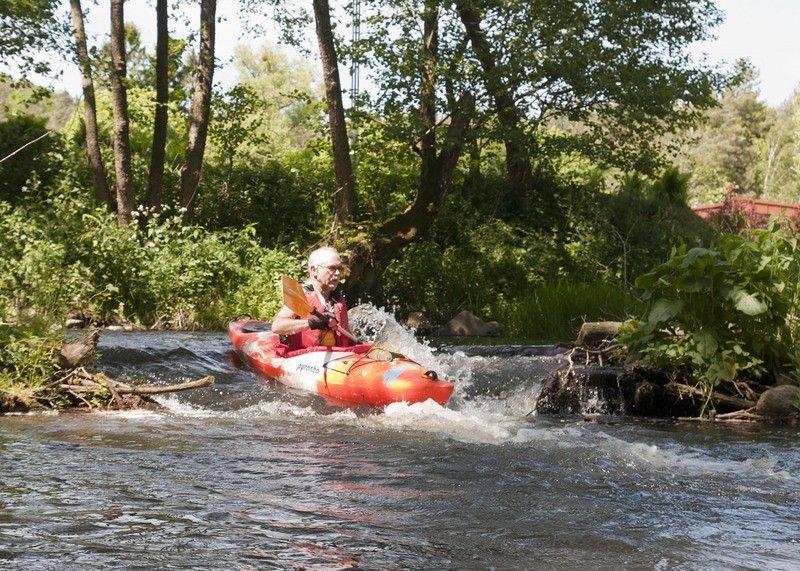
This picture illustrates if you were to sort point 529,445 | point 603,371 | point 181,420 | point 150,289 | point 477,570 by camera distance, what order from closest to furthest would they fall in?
point 477,570 → point 529,445 → point 181,420 → point 603,371 → point 150,289

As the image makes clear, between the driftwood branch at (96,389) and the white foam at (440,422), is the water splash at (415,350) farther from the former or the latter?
the driftwood branch at (96,389)

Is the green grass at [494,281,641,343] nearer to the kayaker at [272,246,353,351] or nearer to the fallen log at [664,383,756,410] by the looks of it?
the fallen log at [664,383,756,410]

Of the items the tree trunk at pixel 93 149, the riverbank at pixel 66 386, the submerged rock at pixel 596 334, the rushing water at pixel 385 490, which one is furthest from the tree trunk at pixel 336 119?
the riverbank at pixel 66 386

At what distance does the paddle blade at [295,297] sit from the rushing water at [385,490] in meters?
0.68

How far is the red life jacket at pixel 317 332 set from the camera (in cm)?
830

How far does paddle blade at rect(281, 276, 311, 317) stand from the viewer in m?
7.96

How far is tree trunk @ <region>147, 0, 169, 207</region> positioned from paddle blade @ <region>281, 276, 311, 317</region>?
10.1 meters

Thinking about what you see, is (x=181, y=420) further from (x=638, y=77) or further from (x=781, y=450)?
(x=638, y=77)

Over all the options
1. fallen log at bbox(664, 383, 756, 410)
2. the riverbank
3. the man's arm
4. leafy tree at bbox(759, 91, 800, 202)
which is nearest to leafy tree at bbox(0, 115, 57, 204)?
the man's arm

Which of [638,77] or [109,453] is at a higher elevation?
[638,77]

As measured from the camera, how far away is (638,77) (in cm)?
1669

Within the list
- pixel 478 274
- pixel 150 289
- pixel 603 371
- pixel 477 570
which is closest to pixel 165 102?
pixel 150 289

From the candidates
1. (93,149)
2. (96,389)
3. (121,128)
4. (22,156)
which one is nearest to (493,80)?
(121,128)

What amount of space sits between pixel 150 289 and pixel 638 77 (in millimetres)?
8141
